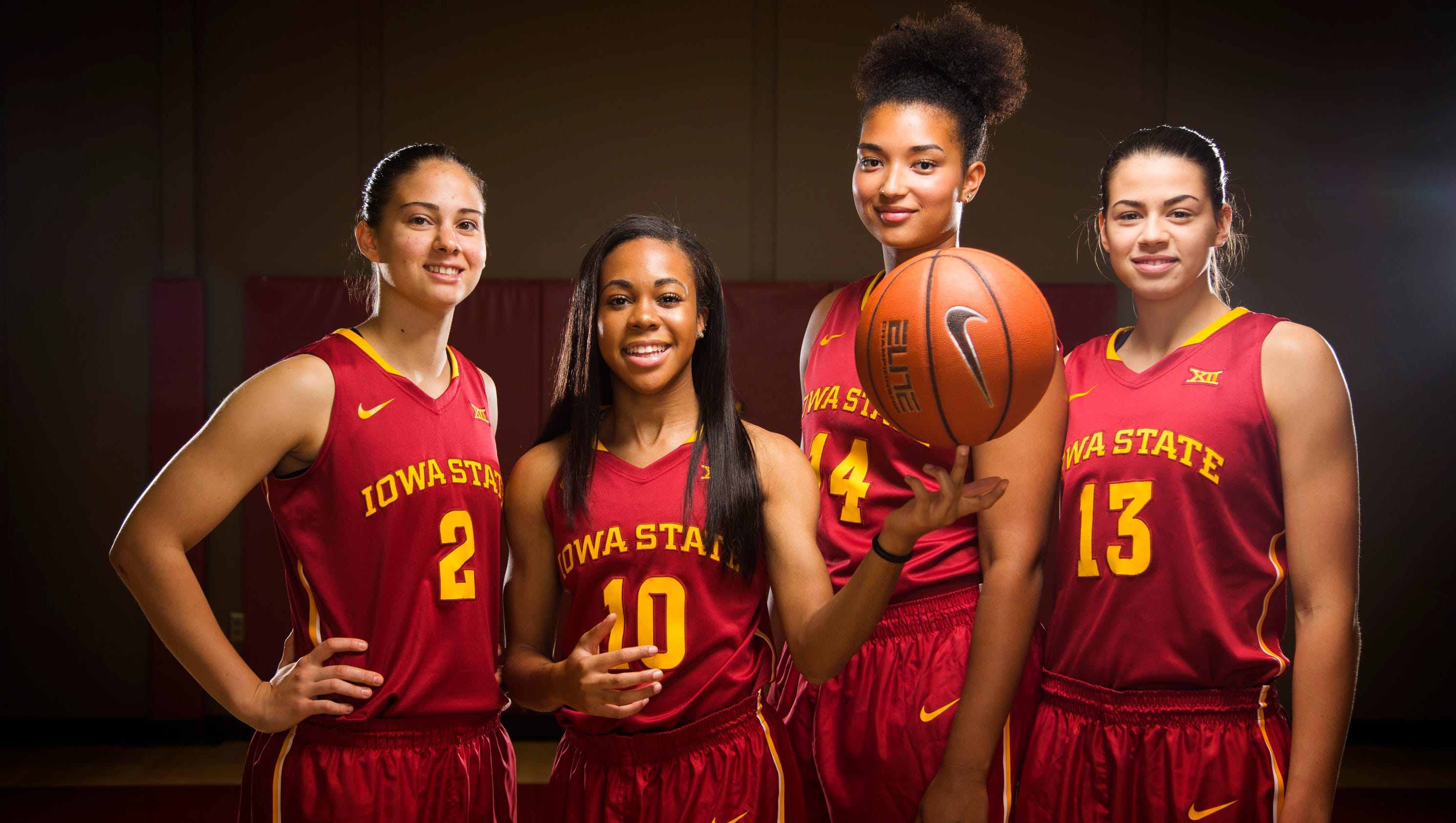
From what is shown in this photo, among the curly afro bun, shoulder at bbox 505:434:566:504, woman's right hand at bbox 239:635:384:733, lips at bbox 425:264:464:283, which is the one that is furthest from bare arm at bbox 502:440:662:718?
the curly afro bun

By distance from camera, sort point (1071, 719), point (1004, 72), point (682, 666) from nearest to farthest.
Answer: point (682, 666) → point (1071, 719) → point (1004, 72)

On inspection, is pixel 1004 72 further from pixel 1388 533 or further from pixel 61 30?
pixel 61 30

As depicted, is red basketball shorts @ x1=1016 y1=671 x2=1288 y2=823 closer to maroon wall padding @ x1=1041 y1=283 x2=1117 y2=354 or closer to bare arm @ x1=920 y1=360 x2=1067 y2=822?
bare arm @ x1=920 y1=360 x2=1067 y2=822

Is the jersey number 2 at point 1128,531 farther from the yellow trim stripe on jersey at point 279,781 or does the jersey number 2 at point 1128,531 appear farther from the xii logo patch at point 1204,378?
the yellow trim stripe on jersey at point 279,781

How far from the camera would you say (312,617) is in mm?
1709

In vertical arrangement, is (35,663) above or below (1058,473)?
below

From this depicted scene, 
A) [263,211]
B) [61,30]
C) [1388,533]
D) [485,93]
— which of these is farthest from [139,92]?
[1388,533]

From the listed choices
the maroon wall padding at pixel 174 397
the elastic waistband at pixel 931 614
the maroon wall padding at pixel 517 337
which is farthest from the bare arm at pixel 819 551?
the maroon wall padding at pixel 174 397

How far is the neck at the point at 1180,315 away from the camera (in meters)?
1.82

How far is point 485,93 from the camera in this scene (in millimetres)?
5090

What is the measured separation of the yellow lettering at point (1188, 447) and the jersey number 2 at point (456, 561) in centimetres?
128

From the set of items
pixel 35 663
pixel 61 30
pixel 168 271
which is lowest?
pixel 35 663

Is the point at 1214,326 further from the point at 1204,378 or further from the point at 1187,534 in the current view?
the point at 1187,534

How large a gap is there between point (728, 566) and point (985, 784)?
1.93ft
